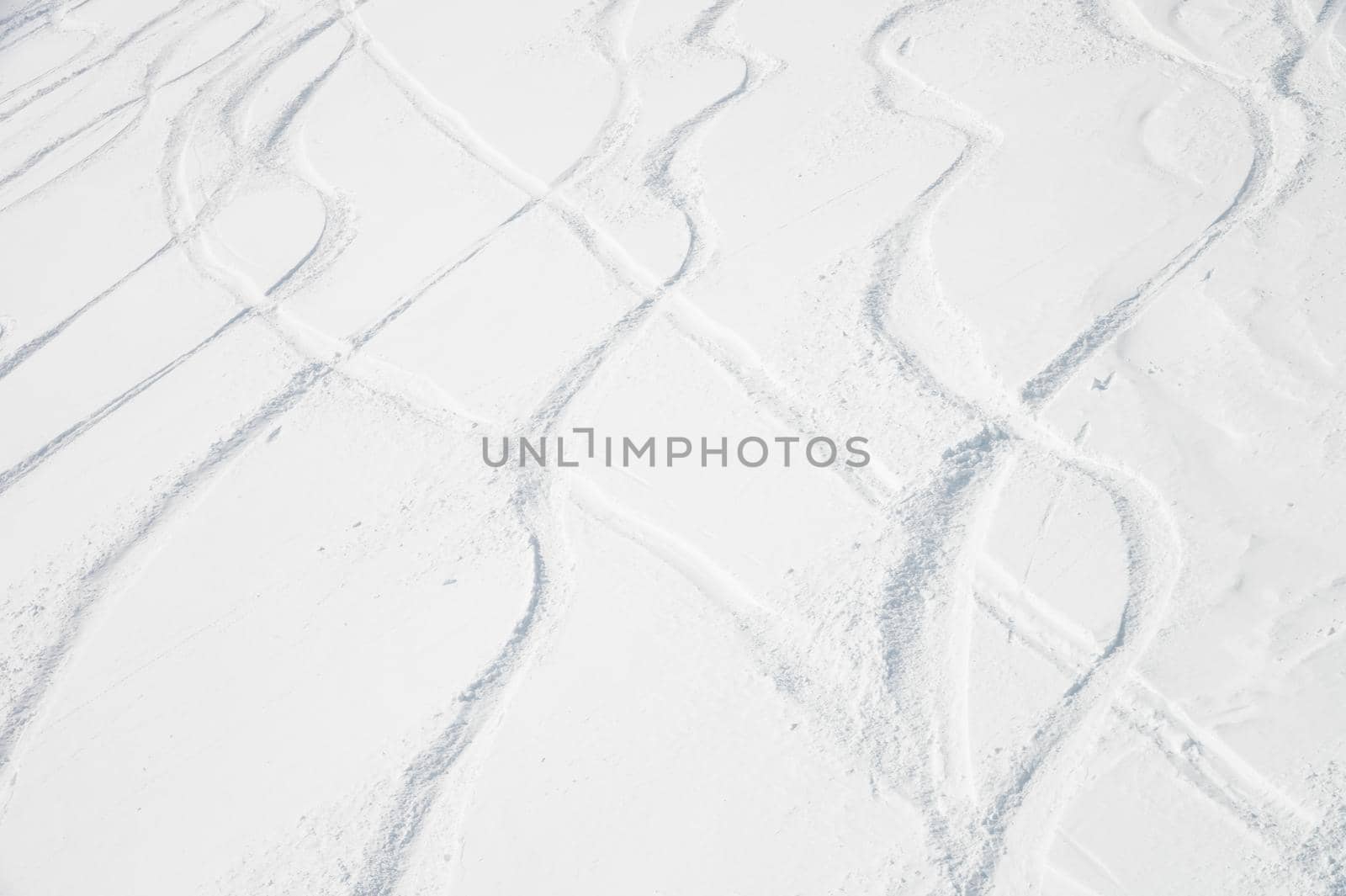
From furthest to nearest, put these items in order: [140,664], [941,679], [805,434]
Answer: [805,434]
[140,664]
[941,679]

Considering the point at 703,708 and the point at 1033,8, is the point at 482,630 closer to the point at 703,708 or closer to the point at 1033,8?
the point at 703,708

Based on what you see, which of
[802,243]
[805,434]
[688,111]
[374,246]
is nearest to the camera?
[805,434]

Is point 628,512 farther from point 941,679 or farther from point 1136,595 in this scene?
point 1136,595

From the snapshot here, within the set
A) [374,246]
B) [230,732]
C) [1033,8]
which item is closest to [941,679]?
[230,732]

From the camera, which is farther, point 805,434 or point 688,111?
point 688,111

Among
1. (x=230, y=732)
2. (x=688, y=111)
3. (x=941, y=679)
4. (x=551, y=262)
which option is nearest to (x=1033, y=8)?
(x=688, y=111)

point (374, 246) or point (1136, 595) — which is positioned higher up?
point (374, 246)
